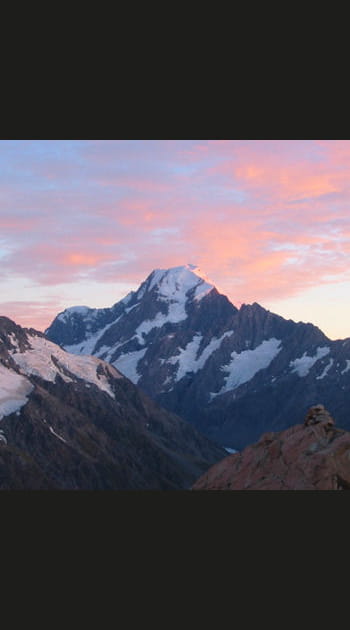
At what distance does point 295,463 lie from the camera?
185ft

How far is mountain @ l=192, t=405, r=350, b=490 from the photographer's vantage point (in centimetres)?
5400

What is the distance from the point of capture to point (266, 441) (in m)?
61.0

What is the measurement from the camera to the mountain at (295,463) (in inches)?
2126

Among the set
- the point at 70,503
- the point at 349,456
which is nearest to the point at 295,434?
the point at 349,456

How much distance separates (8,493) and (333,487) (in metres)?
21.1

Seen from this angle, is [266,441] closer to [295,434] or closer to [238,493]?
[295,434]

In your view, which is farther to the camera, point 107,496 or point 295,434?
point 295,434

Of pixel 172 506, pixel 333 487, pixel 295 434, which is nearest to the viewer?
pixel 172 506

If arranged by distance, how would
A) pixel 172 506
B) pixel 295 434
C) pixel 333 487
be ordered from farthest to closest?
pixel 295 434
pixel 333 487
pixel 172 506

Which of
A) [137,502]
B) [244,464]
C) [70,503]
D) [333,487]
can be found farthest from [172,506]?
[244,464]

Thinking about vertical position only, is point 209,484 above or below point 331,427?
below

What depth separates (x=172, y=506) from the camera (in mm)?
40250

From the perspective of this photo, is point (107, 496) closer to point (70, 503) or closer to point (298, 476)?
point (70, 503)

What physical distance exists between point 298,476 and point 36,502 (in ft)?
67.1
